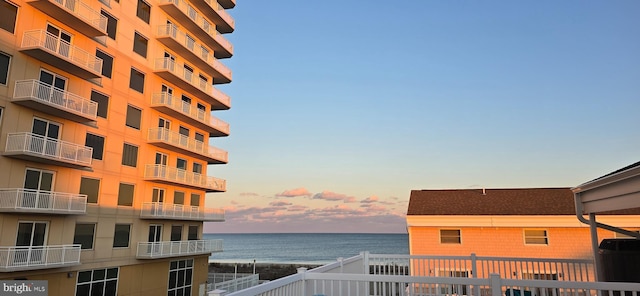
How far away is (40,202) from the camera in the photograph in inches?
637

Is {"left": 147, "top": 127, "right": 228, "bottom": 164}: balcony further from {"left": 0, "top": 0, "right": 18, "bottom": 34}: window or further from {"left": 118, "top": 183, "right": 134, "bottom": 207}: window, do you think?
{"left": 0, "top": 0, "right": 18, "bottom": 34}: window

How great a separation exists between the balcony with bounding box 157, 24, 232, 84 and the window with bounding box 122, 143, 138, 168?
272 inches

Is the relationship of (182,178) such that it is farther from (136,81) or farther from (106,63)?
(106,63)

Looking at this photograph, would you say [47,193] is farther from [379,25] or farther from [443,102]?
[443,102]

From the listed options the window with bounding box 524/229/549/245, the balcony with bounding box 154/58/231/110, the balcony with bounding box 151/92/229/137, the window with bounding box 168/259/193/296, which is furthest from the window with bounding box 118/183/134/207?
the window with bounding box 524/229/549/245

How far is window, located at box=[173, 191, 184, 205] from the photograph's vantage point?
83.9ft

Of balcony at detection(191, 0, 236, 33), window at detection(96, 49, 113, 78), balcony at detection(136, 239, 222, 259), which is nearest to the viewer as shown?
window at detection(96, 49, 113, 78)

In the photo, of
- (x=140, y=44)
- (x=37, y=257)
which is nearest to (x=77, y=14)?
(x=140, y=44)

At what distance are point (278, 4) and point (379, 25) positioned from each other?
6834 millimetres

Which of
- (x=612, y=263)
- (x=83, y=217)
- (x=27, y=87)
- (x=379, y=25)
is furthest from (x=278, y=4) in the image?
(x=612, y=263)

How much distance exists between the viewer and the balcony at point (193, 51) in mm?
23922

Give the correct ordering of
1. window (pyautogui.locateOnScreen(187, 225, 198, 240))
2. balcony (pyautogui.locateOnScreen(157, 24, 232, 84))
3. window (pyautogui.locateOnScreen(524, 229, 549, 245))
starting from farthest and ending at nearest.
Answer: window (pyautogui.locateOnScreen(187, 225, 198, 240)) < balcony (pyautogui.locateOnScreen(157, 24, 232, 84)) < window (pyautogui.locateOnScreen(524, 229, 549, 245))

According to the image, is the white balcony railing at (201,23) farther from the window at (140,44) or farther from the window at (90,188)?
the window at (90,188)

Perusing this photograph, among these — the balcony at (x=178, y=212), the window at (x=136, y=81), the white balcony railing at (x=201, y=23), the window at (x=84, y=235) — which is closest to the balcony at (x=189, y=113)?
the window at (x=136, y=81)
